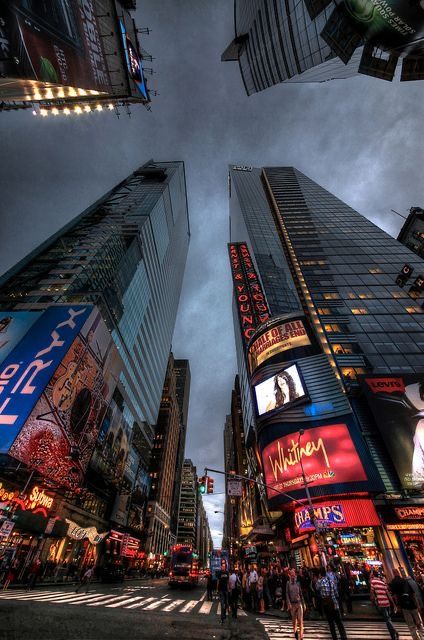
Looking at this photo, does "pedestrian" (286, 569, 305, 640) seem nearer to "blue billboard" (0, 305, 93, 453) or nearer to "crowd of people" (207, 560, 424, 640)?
"crowd of people" (207, 560, 424, 640)

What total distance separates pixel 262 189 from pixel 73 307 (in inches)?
3789

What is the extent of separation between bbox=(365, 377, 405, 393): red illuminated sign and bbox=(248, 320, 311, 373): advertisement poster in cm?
784

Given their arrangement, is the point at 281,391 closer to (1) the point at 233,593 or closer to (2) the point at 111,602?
(1) the point at 233,593

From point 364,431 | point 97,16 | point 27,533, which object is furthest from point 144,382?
point 97,16

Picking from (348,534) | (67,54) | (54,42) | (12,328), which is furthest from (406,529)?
(12,328)

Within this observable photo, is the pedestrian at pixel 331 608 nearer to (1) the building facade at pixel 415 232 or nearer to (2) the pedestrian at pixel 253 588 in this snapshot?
(2) the pedestrian at pixel 253 588

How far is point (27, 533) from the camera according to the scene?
89.2 ft

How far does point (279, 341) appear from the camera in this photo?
1384 inches

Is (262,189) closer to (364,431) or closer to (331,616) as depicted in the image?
(364,431)

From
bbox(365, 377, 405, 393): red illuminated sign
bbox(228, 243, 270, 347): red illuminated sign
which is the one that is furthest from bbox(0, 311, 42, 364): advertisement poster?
bbox(365, 377, 405, 393): red illuminated sign

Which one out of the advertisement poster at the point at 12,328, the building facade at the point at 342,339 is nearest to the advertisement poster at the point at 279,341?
the building facade at the point at 342,339

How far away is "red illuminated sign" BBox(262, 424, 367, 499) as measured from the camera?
24062mm

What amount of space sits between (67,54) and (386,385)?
130 ft

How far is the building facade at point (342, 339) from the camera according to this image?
24500mm
